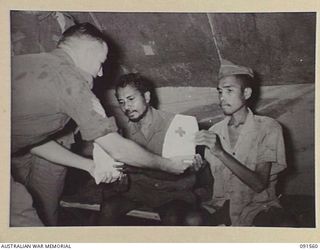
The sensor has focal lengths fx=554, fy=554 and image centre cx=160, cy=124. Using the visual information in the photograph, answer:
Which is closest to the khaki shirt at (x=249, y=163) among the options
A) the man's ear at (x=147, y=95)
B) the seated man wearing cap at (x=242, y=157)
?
the seated man wearing cap at (x=242, y=157)

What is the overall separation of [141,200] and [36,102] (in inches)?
8.2

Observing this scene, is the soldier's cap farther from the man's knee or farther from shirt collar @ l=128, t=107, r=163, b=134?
the man's knee

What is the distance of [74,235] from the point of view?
0.81 metres

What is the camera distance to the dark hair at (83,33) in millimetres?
809

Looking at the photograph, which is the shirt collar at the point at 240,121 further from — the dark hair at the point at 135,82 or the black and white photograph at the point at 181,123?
the dark hair at the point at 135,82

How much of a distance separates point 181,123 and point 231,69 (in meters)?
0.11

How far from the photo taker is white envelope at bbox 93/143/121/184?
81cm

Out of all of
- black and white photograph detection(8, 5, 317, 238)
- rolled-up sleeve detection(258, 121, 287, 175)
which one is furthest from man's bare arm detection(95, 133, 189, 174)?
rolled-up sleeve detection(258, 121, 287, 175)

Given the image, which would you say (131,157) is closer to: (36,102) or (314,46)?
(36,102)

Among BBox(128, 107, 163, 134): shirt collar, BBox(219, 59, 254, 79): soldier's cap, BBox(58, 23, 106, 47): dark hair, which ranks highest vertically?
BBox(58, 23, 106, 47): dark hair

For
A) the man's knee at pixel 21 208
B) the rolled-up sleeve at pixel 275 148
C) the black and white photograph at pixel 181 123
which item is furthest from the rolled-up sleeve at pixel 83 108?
the rolled-up sleeve at pixel 275 148

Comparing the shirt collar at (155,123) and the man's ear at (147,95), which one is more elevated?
the man's ear at (147,95)

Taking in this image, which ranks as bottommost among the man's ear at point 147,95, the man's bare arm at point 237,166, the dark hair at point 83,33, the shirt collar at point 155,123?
the man's bare arm at point 237,166

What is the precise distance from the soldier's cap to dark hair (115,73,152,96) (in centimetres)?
11
